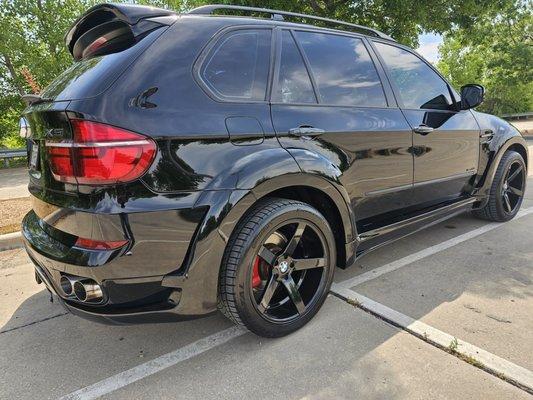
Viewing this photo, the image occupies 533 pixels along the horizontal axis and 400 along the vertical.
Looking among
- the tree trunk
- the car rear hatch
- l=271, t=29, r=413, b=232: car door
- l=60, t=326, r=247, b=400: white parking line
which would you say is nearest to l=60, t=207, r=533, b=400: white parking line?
l=60, t=326, r=247, b=400: white parking line

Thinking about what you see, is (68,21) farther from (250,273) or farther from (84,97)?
(250,273)

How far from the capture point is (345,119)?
265 centimetres

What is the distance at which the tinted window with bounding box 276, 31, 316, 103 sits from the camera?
95.3 inches

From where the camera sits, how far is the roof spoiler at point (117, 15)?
2.11 metres

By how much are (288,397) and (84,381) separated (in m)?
1.08

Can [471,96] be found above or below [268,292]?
above

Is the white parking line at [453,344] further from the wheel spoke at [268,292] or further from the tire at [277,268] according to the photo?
the wheel spoke at [268,292]

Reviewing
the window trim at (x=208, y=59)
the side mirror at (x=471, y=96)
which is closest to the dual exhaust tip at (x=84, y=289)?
the window trim at (x=208, y=59)

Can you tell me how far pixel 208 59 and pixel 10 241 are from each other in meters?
3.48

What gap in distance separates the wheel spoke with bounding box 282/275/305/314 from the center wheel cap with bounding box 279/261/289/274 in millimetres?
53

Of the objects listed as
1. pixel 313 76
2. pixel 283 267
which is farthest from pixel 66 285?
pixel 313 76

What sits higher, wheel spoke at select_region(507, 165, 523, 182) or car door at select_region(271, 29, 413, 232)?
car door at select_region(271, 29, 413, 232)

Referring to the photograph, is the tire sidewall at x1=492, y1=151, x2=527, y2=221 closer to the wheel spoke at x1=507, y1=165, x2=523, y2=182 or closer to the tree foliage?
the wheel spoke at x1=507, y1=165, x2=523, y2=182

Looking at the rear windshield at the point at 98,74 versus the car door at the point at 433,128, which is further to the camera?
the car door at the point at 433,128
